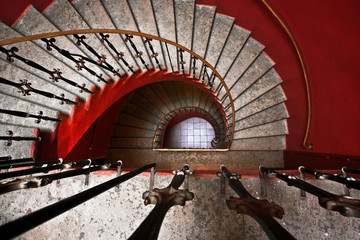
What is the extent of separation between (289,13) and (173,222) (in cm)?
302

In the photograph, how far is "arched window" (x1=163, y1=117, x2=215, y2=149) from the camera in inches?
303

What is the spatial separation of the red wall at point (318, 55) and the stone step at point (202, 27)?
12cm

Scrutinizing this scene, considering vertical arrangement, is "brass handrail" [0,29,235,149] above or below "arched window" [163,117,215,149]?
above

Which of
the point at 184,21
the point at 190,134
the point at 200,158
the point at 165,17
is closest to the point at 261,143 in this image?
the point at 200,158

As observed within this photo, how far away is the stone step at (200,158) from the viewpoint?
380cm

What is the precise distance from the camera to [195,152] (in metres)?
4.63

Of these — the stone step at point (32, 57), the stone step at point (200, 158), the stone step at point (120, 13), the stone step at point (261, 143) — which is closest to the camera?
the stone step at point (32, 57)

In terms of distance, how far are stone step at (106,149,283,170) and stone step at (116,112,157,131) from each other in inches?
30.1

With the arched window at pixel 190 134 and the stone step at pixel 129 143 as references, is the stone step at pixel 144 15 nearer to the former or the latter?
the stone step at pixel 129 143

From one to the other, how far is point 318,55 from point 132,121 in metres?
4.52

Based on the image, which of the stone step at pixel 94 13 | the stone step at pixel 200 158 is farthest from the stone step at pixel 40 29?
the stone step at pixel 200 158

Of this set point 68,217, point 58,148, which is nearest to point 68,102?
point 58,148

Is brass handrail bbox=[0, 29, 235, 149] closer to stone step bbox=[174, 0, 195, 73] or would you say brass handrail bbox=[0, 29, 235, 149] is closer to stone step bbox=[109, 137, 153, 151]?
stone step bbox=[174, 0, 195, 73]

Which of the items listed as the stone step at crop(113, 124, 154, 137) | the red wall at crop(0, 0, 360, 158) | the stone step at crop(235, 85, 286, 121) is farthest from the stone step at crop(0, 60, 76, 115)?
the stone step at crop(235, 85, 286, 121)
